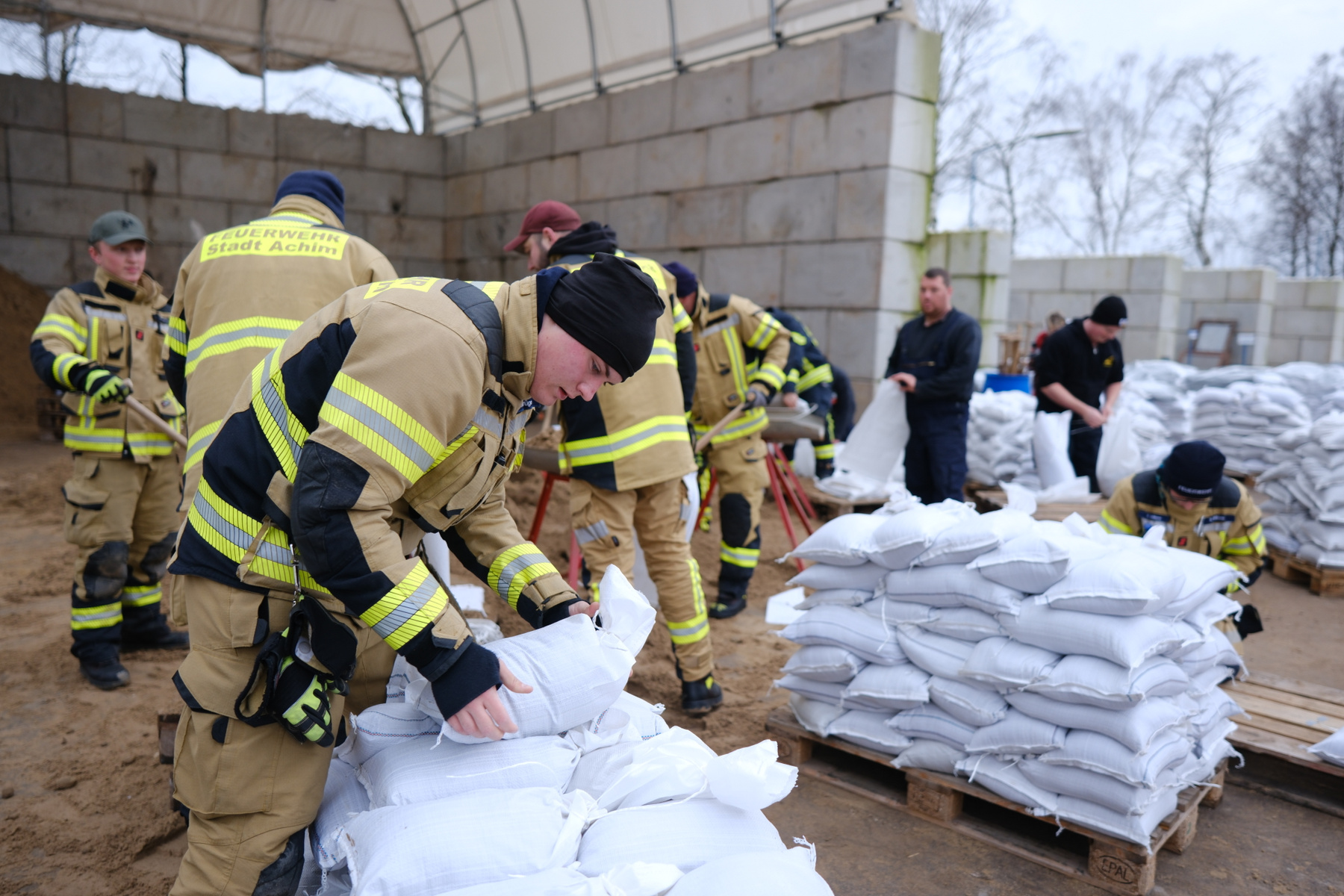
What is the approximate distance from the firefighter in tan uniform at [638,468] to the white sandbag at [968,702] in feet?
3.21

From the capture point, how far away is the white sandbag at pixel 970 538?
9.60 feet

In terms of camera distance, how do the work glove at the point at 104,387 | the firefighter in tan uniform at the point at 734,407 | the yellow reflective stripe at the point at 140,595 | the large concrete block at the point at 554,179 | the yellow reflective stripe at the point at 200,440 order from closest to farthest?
the yellow reflective stripe at the point at 200,440, the work glove at the point at 104,387, the yellow reflective stripe at the point at 140,595, the firefighter in tan uniform at the point at 734,407, the large concrete block at the point at 554,179

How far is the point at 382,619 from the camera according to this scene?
1480 millimetres

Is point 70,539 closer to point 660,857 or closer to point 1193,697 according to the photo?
point 660,857

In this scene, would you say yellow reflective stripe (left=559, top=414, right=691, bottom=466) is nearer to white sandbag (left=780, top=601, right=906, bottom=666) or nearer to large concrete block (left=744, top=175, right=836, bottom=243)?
white sandbag (left=780, top=601, right=906, bottom=666)

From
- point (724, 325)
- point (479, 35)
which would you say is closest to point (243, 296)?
point (724, 325)

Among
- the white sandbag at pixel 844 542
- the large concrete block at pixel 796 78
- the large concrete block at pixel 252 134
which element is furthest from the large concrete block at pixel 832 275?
the large concrete block at pixel 252 134

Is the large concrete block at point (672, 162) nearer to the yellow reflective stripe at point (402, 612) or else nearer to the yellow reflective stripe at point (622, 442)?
the yellow reflective stripe at point (622, 442)

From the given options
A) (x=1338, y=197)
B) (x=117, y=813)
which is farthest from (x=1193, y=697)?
(x=1338, y=197)

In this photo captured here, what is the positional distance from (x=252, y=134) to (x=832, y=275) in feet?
24.2

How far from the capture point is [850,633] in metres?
3.12

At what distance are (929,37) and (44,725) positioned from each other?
7.23m

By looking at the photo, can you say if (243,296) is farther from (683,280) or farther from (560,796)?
(683,280)

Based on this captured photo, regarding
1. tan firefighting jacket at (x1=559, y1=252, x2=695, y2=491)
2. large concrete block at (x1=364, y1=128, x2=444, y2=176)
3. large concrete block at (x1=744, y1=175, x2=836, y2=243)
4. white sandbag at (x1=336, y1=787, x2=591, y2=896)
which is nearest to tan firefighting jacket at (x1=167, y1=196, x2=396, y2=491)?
tan firefighting jacket at (x1=559, y1=252, x2=695, y2=491)
